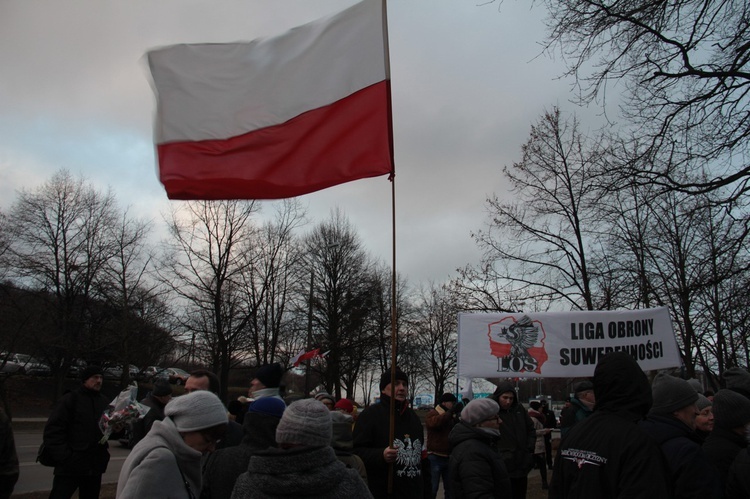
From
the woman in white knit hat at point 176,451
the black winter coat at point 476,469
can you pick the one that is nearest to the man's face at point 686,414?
the black winter coat at point 476,469

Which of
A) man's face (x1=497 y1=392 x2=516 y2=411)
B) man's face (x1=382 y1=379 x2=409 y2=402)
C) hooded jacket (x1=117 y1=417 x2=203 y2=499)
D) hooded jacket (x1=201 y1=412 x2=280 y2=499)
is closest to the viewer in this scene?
hooded jacket (x1=117 y1=417 x2=203 y2=499)

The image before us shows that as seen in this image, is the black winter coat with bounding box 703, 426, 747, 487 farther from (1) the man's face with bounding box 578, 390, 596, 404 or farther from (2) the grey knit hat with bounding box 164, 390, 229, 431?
(1) the man's face with bounding box 578, 390, 596, 404

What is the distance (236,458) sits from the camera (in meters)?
3.59

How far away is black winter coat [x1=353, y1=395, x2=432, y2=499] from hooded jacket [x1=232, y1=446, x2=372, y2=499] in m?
3.16

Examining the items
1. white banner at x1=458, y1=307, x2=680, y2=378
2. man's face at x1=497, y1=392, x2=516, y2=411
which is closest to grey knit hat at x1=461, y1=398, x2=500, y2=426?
man's face at x1=497, y1=392, x2=516, y2=411

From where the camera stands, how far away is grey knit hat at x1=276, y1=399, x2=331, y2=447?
8.13 ft

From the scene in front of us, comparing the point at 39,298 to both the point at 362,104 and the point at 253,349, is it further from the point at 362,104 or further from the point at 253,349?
the point at 362,104

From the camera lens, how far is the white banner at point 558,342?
8.24 meters

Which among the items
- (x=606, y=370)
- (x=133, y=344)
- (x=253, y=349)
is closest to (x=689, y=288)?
(x=606, y=370)

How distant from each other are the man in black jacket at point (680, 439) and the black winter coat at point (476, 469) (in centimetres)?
147

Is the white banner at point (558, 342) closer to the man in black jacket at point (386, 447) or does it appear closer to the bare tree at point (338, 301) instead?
the man in black jacket at point (386, 447)

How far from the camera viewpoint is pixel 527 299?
18.8 meters

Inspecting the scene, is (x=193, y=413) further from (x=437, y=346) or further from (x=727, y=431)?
(x=437, y=346)

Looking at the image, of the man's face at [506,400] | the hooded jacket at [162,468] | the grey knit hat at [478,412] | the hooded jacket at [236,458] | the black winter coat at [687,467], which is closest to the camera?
the hooded jacket at [162,468]
